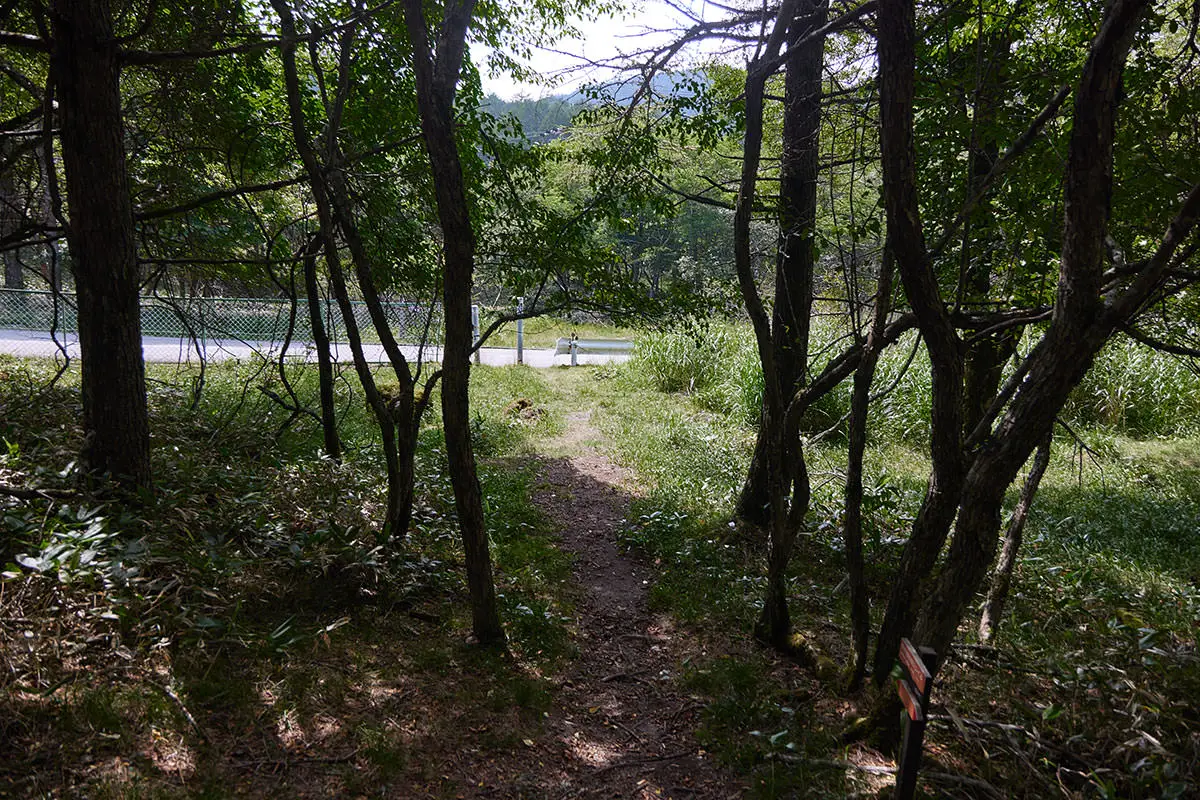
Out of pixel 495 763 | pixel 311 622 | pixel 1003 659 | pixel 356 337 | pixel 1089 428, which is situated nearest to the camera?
→ pixel 495 763

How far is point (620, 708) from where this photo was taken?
138 inches

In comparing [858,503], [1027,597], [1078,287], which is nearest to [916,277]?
[1078,287]

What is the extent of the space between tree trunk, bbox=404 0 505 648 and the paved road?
10.6ft

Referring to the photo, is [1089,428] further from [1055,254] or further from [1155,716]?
[1155,716]

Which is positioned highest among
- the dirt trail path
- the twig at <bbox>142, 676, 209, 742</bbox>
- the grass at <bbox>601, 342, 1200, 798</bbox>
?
the twig at <bbox>142, 676, 209, 742</bbox>

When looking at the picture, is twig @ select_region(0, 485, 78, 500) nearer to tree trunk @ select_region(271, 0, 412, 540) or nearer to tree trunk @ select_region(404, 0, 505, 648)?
tree trunk @ select_region(271, 0, 412, 540)

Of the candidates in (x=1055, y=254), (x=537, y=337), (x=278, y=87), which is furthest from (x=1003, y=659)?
(x=537, y=337)

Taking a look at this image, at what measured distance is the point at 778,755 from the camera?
2.90 m

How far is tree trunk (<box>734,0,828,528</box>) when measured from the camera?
4469 mm

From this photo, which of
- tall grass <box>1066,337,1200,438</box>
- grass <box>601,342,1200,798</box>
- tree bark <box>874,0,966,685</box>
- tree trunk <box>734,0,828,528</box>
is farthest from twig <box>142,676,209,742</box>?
tall grass <box>1066,337,1200,438</box>

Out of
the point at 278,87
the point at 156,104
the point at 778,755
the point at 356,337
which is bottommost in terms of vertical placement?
the point at 778,755

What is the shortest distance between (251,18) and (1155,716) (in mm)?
7136

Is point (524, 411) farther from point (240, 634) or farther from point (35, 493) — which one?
point (240, 634)

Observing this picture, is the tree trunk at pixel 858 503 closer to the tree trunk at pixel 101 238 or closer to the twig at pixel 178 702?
the twig at pixel 178 702
